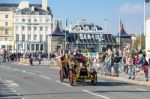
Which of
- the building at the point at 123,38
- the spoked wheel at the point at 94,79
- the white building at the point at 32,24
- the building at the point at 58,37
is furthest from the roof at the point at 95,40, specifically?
the spoked wheel at the point at 94,79

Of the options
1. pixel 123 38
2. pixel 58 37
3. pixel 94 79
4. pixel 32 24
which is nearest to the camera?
pixel 94 79

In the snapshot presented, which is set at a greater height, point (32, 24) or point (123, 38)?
point (32, 24)

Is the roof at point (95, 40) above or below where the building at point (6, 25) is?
below

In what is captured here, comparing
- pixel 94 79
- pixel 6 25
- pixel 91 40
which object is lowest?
pixel 94 79

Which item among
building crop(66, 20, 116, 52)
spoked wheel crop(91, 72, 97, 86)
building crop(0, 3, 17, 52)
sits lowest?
spoked wheel crop(91, 72, 97, 86)

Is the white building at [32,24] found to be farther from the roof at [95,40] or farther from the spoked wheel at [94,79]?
the spoked wheel at [94,79]

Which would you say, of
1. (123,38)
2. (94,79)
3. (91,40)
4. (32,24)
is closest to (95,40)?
(91,40)

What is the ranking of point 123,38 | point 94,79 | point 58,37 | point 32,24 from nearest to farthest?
point 94,79 < point 123,38 < point 58,37 < point 32,24

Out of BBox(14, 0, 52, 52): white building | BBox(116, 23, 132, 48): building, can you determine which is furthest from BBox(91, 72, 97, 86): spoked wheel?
BBox(14, 0, 52, 52): white building

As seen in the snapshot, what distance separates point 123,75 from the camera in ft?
123

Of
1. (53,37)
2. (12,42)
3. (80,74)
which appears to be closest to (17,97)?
(80,74)

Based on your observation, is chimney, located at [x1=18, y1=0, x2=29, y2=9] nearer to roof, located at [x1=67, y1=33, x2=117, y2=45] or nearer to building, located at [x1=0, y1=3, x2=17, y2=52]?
building, located at [x1=0, y1=3, x2=17, y2=52]

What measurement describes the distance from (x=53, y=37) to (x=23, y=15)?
7027cm

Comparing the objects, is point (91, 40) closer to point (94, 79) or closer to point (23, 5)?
point (23, 5)
